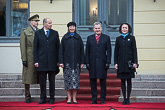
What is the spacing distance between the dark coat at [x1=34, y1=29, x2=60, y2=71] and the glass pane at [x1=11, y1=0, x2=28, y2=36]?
7.57ft

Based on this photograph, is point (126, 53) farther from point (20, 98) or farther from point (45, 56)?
point (20, 98)

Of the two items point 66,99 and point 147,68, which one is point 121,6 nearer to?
point 147,68

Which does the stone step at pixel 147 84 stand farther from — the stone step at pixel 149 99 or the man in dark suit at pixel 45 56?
the man in dark suit at pixel 45 56

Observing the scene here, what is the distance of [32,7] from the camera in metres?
9.00

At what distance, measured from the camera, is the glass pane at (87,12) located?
30.3 ft

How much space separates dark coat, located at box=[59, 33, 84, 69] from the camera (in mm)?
7070

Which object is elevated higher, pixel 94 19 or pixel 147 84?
pixel 94 19

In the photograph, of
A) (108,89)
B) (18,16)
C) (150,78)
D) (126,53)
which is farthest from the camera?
(18,16)

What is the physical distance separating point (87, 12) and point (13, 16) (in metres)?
1.95

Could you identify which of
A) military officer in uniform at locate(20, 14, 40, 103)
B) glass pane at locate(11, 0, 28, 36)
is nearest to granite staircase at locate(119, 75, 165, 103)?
military officer in uniform at locate(20, 14, 40, 103)

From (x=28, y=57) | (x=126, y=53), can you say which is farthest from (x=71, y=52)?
(x=126, y=53)

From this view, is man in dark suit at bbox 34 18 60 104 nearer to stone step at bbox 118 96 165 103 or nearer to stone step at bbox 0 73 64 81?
stone step at bbox 0 73 64 81

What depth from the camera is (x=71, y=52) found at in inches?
279

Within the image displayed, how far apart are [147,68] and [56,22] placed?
250cm
